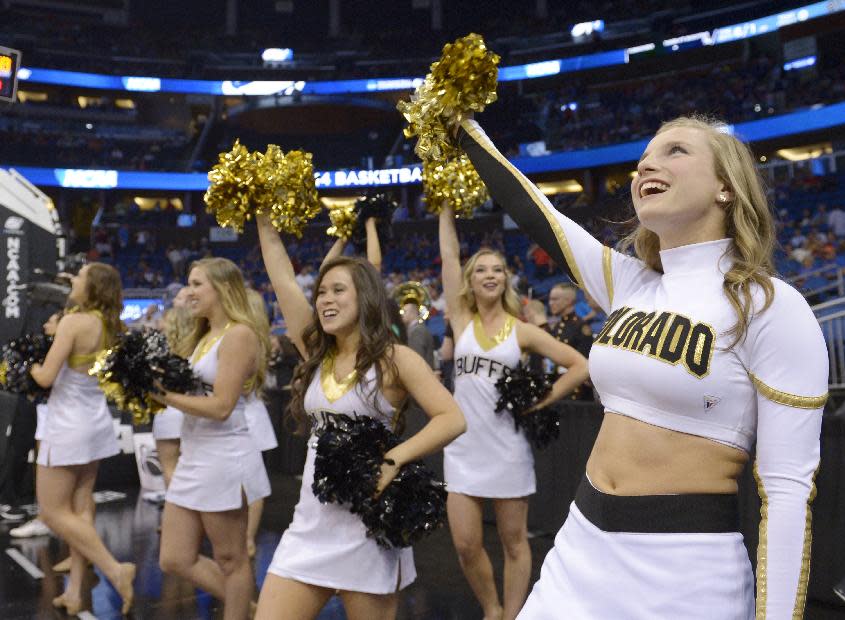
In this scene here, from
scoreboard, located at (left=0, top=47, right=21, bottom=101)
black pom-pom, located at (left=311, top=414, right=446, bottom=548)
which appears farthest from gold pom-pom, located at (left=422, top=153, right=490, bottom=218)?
scoreboard, located at (left=0, top=47, right=21, bottom=101)

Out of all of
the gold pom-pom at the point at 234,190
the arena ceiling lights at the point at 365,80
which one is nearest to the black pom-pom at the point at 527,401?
the gold pom-pom at the point at 234,190

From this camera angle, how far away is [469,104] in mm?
1914

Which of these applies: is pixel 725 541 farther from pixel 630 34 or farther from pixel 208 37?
pixel 208 37

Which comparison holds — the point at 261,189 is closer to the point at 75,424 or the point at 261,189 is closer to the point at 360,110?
the point at 75,424

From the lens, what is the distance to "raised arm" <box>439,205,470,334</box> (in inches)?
126

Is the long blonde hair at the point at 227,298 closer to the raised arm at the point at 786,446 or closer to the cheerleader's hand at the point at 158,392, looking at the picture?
the cheerleader's hand at the point at 158,392

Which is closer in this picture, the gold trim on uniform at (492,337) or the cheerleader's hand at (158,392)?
the cheerleader's hand at (158,392)

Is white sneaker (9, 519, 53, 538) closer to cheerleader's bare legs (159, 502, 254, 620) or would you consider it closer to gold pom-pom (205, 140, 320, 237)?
cheerleader's bare legs (159, 502, 254, 620)

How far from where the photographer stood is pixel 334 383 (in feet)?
7.84

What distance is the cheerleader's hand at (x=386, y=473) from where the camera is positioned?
86.4 inches

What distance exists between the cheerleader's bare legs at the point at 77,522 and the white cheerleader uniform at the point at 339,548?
1940 mm

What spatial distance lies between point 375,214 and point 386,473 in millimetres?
1647

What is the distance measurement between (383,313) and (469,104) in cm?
76

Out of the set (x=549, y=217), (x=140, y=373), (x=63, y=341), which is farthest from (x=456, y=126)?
(x=63, y=341)
